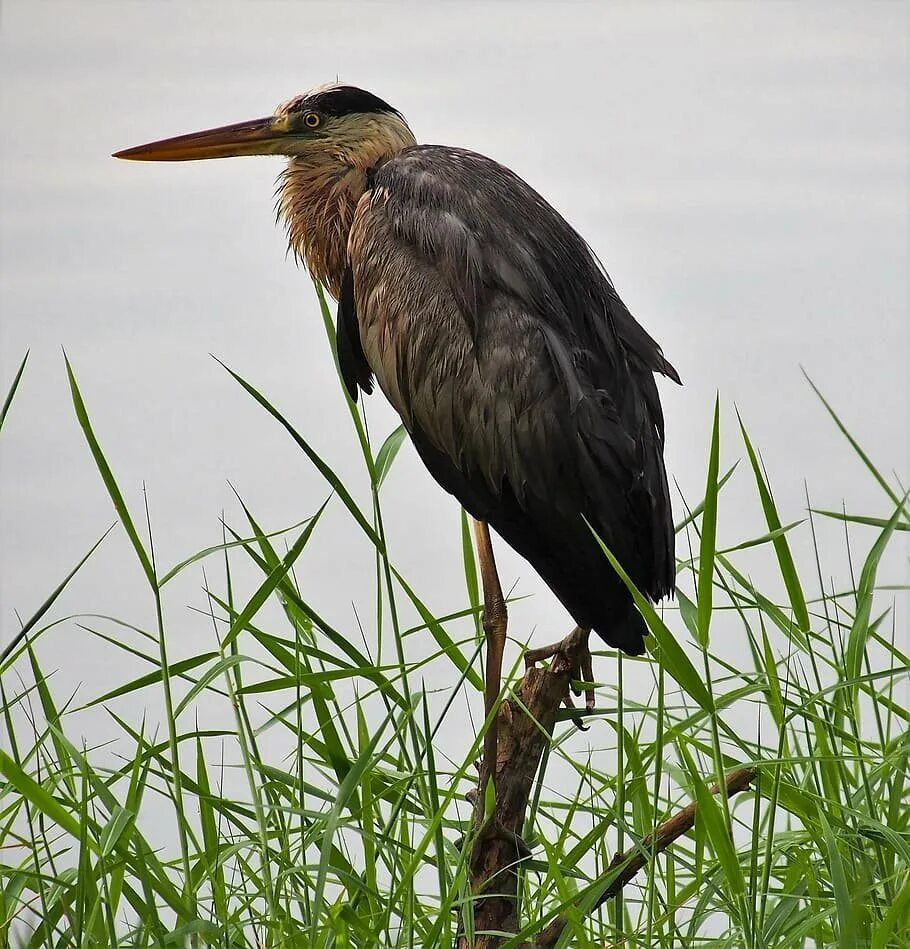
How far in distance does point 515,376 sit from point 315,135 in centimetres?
77

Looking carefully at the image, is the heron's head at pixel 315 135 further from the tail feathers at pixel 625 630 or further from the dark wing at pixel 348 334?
the tail feathers at pixel 625 630

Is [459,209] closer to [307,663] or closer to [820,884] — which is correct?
[307,663]

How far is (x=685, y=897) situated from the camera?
1429 mm

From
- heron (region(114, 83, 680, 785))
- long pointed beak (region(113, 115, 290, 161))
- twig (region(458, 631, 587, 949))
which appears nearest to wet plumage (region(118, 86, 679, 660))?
heron (region(114, 83, 680, 785))

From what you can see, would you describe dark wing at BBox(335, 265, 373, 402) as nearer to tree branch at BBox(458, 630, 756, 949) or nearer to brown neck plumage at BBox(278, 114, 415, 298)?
brown neck plumage at BBox(278, 114, 415, 298)

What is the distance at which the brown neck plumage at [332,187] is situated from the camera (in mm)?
2264

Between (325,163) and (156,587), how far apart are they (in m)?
1.35

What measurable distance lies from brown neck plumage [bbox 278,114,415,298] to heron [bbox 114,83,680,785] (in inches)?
6.6

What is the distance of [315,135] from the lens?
2.29m

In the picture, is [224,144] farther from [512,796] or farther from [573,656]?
[512,796]

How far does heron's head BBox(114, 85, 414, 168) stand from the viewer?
2250 mm

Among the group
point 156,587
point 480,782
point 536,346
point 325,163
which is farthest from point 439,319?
point 156,587

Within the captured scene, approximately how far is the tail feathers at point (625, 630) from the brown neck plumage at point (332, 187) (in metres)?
0.93

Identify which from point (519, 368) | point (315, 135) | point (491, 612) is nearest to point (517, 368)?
point (519, 368)
